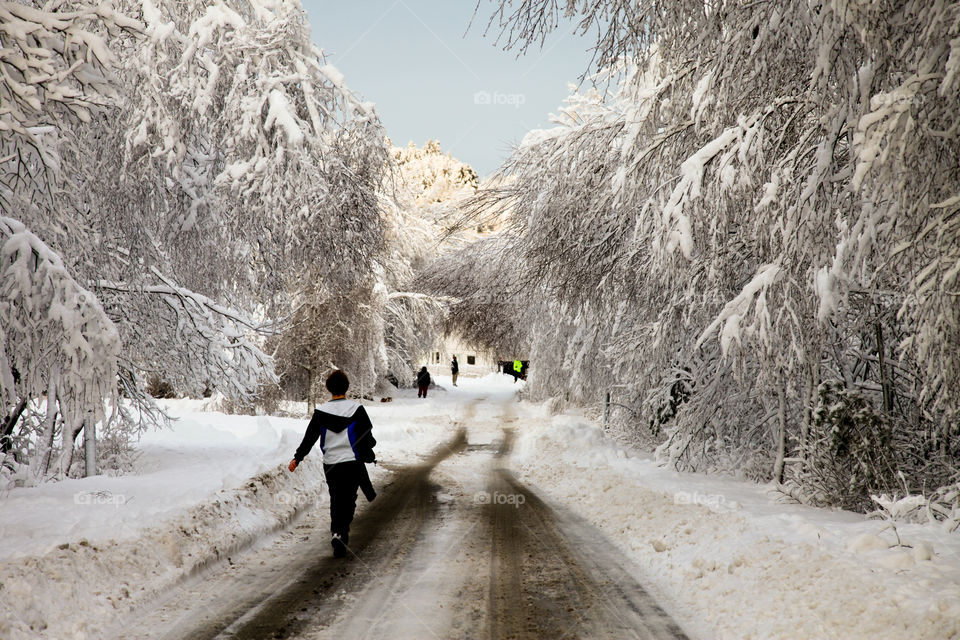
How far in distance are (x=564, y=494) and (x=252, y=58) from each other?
7.91m

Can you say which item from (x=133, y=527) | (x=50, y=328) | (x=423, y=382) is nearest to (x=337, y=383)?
(x=133, y=527)

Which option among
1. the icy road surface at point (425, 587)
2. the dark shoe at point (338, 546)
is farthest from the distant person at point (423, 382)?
the dark shoe at point (338, 546)

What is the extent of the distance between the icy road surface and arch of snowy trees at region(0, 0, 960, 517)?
1.92 m

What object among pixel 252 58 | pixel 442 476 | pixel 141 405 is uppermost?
pixel 252 58

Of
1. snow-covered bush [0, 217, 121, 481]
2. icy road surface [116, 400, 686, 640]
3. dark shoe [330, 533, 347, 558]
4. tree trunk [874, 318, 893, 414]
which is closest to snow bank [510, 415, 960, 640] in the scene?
icy road surface [116, 400, 686, 640]

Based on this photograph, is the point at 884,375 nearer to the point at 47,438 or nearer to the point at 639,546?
the point at 639,546

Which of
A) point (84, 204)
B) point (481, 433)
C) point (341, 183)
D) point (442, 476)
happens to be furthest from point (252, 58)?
point (481, 433)

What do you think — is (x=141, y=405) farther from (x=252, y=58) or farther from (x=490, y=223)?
(x=490, y=223)

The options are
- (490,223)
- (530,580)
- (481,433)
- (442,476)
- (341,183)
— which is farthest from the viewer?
(481,433)

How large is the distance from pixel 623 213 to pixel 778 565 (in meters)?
5.72

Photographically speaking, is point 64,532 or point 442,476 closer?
point 64,532

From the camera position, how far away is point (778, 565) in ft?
18.5

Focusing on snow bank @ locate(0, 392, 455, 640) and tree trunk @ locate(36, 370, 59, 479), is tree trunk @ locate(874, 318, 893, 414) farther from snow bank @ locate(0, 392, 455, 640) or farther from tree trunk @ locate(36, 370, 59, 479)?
tree trunk @ locate(36, 370, 59, 479)

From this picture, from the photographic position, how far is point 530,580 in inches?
247
